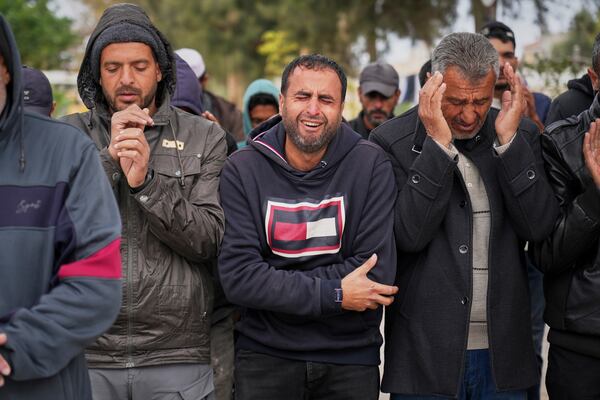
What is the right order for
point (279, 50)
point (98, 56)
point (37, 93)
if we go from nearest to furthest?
1. point (98, 56)
2. point (37, 93)
3. point (279, 50)

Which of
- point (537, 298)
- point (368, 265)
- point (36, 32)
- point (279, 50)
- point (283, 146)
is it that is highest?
point (279, 50)

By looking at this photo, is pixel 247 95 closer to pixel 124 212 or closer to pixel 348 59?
pixel 124 212

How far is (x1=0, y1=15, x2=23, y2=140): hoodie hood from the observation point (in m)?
2.83

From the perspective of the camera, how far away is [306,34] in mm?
25844

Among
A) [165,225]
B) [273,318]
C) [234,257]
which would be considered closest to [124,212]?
[165,225]

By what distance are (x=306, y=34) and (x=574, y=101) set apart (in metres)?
21.3

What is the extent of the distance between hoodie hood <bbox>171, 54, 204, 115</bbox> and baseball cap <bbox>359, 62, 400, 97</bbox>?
7.42 ft

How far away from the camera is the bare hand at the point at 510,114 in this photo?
12.8 ft

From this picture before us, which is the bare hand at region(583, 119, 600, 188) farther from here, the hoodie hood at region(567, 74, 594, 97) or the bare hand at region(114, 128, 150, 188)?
the bare hand at region(114, 128, 150, 188)

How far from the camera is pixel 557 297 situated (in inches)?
160

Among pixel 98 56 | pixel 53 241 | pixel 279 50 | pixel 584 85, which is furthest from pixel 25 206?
pixel 279 50

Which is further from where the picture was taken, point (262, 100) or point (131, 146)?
point (262, 100)

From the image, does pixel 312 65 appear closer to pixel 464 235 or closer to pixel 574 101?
pixel 464 235

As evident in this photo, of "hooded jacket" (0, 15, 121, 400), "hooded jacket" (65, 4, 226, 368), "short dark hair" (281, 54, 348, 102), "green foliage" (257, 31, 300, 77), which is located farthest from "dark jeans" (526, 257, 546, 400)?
"green foliage" (257, 31, 300, 77)
